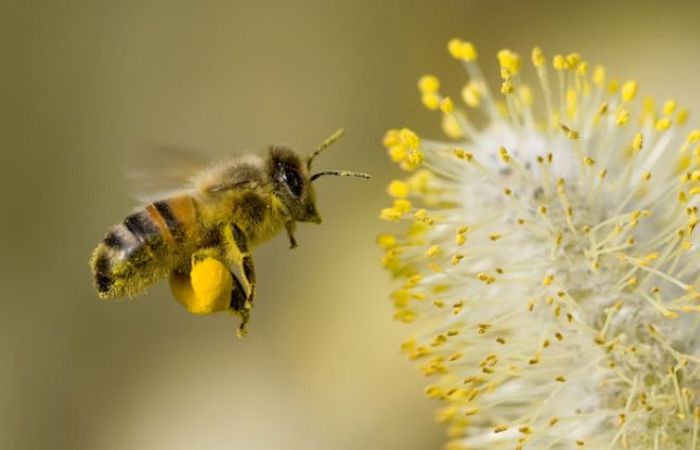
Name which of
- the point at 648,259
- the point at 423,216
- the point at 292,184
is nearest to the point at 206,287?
the point at 292,184

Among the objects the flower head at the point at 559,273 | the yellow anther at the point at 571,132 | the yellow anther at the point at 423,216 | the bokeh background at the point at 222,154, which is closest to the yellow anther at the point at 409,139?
the flower head at the point at 559,273

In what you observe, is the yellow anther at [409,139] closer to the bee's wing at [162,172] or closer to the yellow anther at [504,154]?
the yellow anther at [504,154]

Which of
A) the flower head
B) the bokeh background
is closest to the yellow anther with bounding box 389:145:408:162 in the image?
the flower head

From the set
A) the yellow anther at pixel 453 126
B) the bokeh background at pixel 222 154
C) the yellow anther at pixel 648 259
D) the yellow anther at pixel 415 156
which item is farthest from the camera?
the bokeh background at pixel 222 154

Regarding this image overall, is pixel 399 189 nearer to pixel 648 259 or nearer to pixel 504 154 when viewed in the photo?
pixel 504 154

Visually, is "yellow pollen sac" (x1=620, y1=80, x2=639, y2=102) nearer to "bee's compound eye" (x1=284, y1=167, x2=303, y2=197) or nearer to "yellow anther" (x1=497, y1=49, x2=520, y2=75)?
"yellow anther" (x1=497, y1=49, x2=520, y2=75)

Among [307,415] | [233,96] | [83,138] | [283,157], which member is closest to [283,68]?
[233,96]
